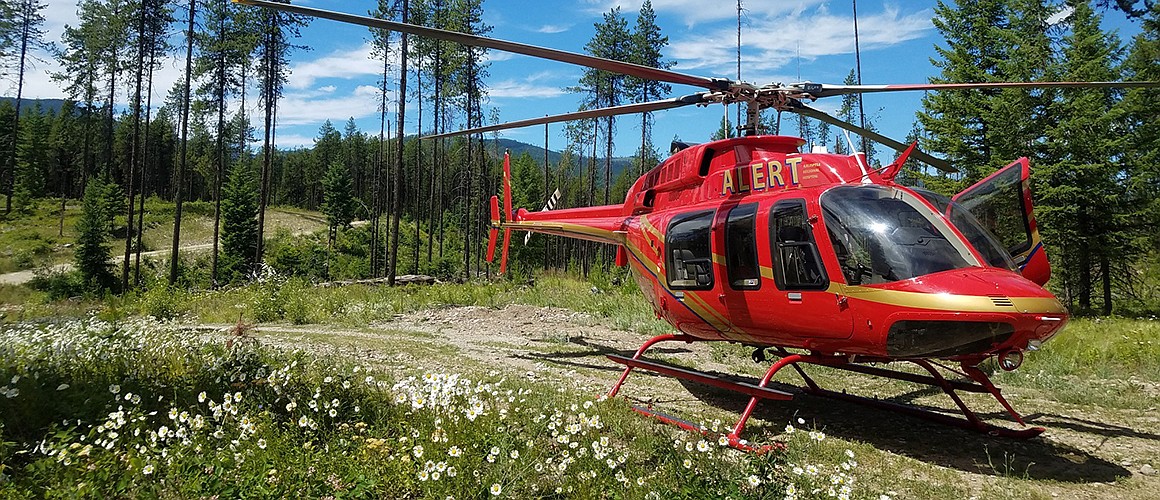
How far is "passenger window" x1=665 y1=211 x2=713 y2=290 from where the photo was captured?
20.6 feet

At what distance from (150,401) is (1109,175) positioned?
23.0 meters

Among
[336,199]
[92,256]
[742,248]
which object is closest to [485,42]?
[742,248]

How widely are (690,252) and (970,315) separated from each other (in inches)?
110

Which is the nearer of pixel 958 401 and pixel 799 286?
pixel 799 286

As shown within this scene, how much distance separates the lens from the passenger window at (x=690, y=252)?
6.29 m

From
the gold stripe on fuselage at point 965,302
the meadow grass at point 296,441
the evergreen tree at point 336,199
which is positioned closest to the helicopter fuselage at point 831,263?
the gold stripe on fuselage at point 965,302

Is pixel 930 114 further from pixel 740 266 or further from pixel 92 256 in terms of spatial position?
pixel 92 256

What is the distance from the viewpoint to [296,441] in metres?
3.98

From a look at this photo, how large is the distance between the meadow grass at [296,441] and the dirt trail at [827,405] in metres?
1.04

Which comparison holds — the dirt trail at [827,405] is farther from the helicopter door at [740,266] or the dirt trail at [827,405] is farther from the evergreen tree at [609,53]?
the evergreen tree at [609,53]

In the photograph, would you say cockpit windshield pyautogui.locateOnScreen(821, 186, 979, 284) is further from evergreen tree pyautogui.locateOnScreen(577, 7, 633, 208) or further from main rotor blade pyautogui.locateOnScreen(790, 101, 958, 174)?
evergreen tree pyautogui.locateOnScreen(577, 7, 633, 208)

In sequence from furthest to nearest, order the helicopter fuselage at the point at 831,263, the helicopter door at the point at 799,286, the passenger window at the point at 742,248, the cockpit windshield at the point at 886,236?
the passenger window at the point at 742,248 → the helicopter door at the point at 799,286 → the cockpit windshield at the point at 886,236 → the helicopter fuselage at the point at 831,263

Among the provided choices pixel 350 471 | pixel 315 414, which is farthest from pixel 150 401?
pixel 350 471

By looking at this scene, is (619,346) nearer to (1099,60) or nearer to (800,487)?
(800,487)
